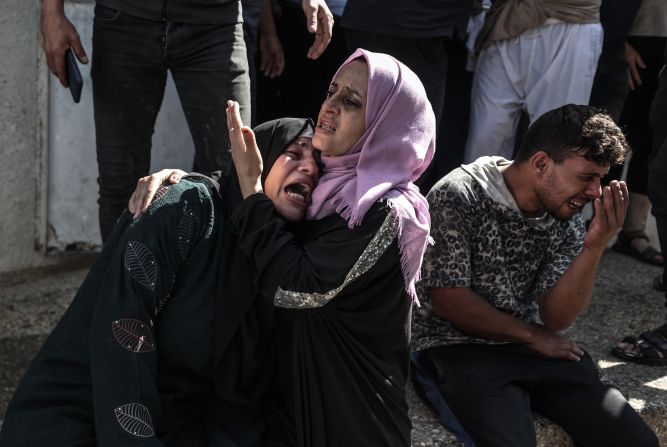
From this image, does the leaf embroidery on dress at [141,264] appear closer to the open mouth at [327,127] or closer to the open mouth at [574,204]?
the open mouth at [327,127]

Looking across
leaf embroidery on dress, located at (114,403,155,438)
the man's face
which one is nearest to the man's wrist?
leaf embroidery on dress, located at (114,403,155,438)

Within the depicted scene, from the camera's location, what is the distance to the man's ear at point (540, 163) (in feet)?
9.94

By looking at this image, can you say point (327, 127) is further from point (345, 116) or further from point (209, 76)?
point (209, 76)

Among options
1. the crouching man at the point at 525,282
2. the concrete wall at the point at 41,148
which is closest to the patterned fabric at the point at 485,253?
the crouching man at the point at 525,282

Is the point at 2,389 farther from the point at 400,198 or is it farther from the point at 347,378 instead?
the point at 400,198

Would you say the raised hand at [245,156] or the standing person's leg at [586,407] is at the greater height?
the raised hand at [245,156]

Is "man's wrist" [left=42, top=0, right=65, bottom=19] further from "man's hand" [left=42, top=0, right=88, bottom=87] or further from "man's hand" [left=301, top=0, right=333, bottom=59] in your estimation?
"man's hand" [left=301, top=0, right=333, bottom=59]

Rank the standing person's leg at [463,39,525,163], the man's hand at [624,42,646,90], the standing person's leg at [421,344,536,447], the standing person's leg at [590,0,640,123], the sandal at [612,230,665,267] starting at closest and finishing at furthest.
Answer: the standing person's leg at [421,344,536,447] → the standing person's leg at [463,39,525,163] → the standing person's leg at [590,0,640,123] → the man's hand at [624,42,646,90] → the sandal at [612,230,665,267]

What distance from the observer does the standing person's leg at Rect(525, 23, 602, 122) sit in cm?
407

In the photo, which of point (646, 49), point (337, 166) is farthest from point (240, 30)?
point (646, 49)

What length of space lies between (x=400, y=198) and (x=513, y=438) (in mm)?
890

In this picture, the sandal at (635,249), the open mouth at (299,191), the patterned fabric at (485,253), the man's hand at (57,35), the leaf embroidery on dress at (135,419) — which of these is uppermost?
the man's hand at (57,35)

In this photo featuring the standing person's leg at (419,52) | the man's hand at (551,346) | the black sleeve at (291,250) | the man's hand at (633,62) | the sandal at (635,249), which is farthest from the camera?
the sandal at (635,249)

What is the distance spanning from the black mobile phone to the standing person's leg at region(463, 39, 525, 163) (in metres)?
1.84
